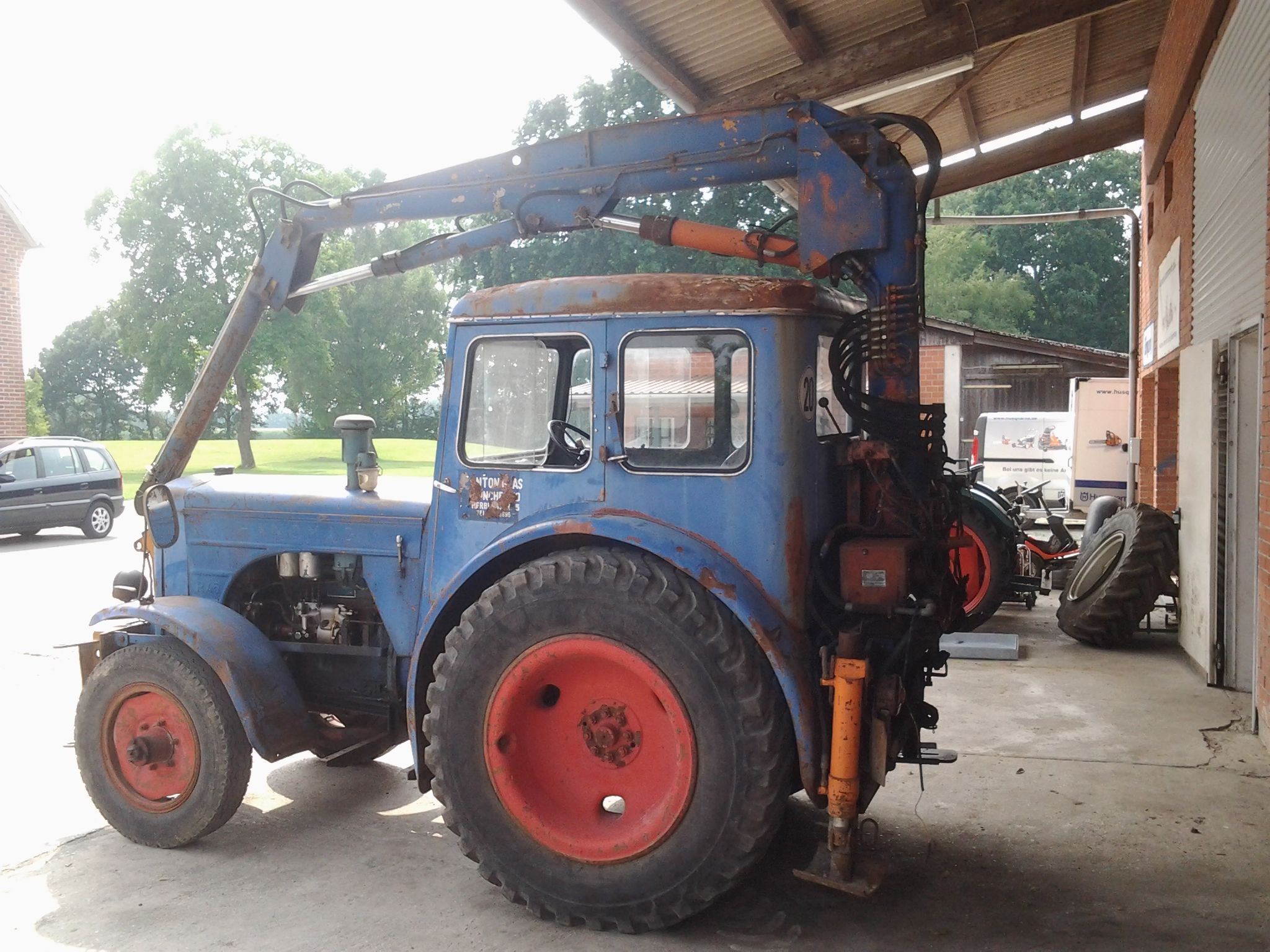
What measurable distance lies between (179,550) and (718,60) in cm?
551

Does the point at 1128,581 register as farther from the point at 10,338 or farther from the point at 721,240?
the point at 10,338

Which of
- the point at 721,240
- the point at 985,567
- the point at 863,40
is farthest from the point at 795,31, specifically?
the point at 985,567

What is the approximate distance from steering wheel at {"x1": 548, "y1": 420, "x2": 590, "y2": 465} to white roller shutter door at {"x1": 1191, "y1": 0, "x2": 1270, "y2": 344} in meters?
4.11

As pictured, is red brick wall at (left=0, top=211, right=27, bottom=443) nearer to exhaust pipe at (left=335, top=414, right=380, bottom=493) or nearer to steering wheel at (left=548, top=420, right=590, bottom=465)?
exhaust pipe at (left=335, top=414, right=380, bottom=493)

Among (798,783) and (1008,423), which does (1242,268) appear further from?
(1008,423)

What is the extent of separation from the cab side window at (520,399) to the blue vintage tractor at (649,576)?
1 cm

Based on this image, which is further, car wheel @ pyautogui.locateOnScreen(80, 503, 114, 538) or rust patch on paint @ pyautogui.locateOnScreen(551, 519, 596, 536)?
car wheel @ pyautogui.locateOnScreen(80, 503, 114, 538)

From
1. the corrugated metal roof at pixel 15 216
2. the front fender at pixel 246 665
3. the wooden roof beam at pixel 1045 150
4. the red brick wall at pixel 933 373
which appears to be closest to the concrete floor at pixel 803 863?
the front fender at pixel 246 665

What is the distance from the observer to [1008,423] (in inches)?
798

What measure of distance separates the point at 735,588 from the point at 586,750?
3.05 ft

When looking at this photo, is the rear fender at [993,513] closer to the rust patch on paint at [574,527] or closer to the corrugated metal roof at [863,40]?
the corrugated metal roof at [863,40]

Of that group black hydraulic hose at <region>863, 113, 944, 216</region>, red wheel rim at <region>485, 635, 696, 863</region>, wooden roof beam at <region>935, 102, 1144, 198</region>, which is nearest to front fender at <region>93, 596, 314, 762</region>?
red wheel rim at <region>485, 635, 696, 863</region>

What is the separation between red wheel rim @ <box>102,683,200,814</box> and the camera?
4730 millimetres

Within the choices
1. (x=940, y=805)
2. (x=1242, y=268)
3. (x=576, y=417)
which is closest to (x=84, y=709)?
(x=576, y=417)
